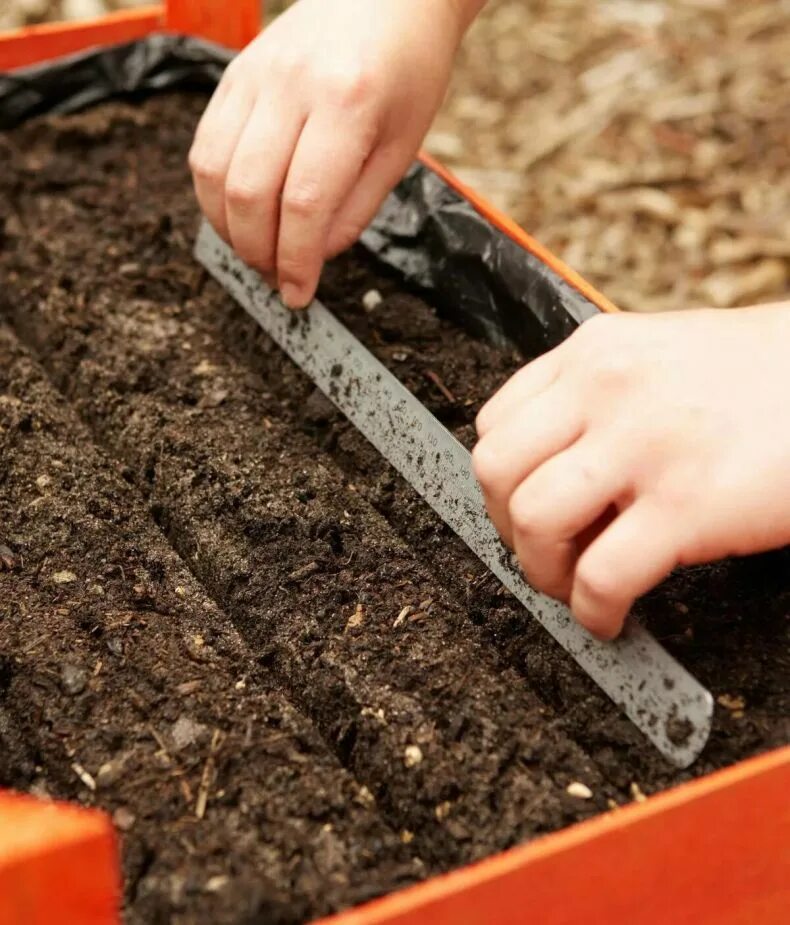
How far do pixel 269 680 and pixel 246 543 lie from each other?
0.19 m

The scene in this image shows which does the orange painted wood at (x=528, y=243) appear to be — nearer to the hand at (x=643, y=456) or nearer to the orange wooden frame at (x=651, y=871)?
the hand at (x=643, y=456)

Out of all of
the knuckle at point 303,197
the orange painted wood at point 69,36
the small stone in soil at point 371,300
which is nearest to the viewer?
the knuckle at point 303,197

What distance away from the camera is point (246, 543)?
1.30 m

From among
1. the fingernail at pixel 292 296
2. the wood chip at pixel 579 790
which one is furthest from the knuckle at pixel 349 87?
the wood chip at pixel 579 790

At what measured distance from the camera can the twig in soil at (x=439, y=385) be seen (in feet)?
4.91

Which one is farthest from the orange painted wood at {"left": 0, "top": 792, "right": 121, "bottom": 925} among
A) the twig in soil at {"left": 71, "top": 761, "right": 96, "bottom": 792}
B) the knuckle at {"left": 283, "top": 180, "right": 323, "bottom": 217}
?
the knuckle at {"left": 283, "top": 180, "right": 323, "bottom": 217}

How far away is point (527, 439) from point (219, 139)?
2.14ft

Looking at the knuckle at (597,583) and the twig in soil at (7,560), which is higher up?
the knuckle at (597,583)

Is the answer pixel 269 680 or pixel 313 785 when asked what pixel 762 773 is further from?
pixel 269 680

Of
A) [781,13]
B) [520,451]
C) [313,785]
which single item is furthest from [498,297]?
[781,13]

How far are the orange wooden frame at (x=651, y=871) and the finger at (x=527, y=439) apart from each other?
0.94ft

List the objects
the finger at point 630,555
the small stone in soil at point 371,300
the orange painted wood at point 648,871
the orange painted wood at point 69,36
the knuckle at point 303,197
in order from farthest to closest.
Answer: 1. the orange painted wood at point 69,36
2. the small stone in soil at point 371,300
3. the knuckle at point 303,197
4. the finger at point 630,555
5. the orange painted wood at point 648,871

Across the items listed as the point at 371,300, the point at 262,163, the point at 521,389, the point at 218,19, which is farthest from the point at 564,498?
the point at 218,19

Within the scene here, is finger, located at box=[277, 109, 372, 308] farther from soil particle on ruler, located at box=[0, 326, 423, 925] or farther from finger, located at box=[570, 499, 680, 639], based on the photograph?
finger, located at box=[570, 499, 680, 639]
